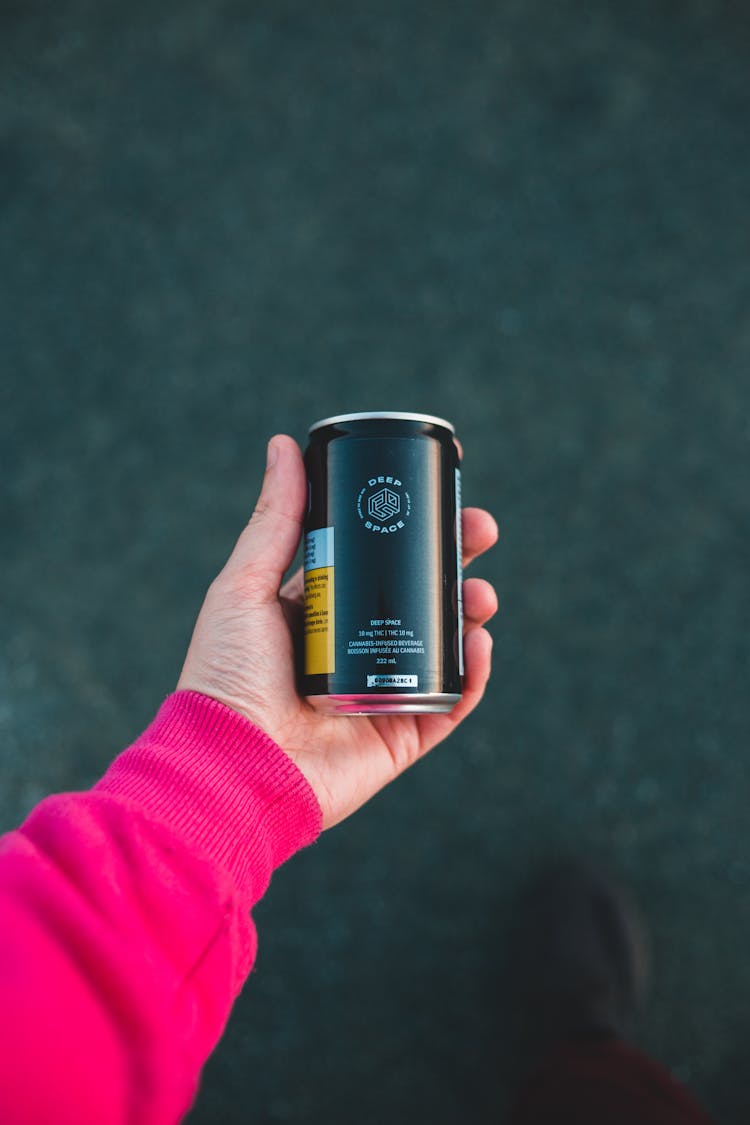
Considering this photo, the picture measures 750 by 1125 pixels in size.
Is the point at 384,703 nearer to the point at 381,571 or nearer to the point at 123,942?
the point at 381,571

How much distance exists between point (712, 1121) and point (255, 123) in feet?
8.29

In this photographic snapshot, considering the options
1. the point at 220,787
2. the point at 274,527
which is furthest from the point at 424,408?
the point at 220,787

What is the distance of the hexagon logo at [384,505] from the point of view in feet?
3.82

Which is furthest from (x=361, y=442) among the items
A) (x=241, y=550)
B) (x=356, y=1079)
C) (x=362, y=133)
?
(x=356, y=1079)

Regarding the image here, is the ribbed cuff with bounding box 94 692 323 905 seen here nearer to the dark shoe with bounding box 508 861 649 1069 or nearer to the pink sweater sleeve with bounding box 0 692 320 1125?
the pink sweater sleeve with bounding box 0 692 320 1125

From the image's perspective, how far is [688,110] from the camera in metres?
2.10

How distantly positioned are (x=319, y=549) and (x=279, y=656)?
0.64ft

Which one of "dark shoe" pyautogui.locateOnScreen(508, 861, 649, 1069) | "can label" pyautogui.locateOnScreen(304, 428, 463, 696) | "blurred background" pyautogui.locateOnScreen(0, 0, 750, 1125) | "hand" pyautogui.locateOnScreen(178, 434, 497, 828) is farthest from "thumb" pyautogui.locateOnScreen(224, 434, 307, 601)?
"dark shoe" pyautogui.locateOnScreen(508, 861, 649, 1069)

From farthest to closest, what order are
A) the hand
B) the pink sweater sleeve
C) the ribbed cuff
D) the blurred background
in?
1. the blurred background
2. the hand
3. the ribbed cuff
4. the pink sweater sleeve

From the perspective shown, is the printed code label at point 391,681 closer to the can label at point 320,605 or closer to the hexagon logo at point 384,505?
the can label at point 320,605

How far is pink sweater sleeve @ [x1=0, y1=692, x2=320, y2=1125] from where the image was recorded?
85 centimetres

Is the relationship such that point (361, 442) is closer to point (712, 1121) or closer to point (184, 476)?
point (184, 476)

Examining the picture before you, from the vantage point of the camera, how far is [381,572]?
116cm

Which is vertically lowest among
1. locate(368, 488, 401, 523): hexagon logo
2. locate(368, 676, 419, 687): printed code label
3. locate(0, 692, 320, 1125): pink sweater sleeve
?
locate(0, 692, 320, 1125): pink sweater sleeve
